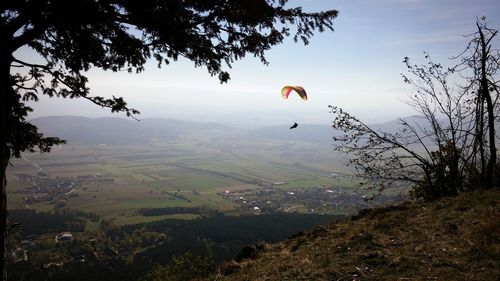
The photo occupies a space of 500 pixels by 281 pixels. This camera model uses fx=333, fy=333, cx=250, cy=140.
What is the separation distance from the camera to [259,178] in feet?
351

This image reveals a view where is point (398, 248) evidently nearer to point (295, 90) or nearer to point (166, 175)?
point (295, 90)

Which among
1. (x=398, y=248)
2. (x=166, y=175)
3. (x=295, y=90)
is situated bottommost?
(x=166, y=175)

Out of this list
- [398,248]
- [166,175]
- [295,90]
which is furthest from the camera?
[166,175]

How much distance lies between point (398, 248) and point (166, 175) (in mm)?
110563

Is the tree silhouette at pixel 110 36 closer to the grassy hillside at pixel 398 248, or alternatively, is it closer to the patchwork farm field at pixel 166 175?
the grassy hillside at pixel 398 248

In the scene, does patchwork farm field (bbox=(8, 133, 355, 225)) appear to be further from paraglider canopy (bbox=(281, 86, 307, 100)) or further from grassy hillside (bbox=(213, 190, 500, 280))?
grassy hillside (bbox=(213, 190, 500, 280))

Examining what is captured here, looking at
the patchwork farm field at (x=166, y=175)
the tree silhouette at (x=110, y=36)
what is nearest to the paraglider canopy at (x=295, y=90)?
the tree silhouette at (x=110, y=36)

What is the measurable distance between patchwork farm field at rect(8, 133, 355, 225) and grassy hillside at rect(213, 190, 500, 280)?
182 ft

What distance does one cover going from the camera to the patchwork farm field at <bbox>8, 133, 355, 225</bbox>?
73062mm

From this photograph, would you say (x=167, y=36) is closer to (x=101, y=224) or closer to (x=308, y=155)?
(x=101, y=224)

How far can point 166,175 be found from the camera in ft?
365

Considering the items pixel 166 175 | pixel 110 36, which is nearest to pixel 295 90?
pixel 110 36

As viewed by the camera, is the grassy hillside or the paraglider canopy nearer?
the grassy hillside

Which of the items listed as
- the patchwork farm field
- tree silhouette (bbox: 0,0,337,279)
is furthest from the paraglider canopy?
the patchwork farm field
